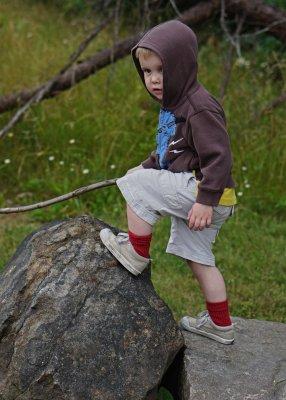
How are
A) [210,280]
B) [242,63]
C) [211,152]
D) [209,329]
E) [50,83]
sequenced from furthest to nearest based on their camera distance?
[242,63]
[50,83]
[209,329]
[210,280]
[211,152]

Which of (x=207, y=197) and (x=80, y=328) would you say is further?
(x=80, y=328)

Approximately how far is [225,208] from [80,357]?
88cm

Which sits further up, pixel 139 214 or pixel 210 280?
pixel 139 214

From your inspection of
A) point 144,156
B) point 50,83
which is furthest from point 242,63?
point 50,83

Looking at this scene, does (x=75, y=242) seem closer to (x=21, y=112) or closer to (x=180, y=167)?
(x=180, y=167)

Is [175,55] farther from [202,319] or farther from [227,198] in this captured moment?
[202,319]

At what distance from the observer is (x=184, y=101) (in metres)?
3.25

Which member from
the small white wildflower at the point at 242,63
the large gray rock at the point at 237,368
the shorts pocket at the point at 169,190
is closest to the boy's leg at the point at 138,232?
the shorts pocket at the point at 169,190

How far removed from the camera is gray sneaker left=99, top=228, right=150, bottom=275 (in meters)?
3.42

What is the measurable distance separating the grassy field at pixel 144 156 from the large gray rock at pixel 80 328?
1.46 metres

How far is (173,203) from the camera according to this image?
3311 millimetres

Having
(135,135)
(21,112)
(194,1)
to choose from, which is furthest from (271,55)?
(21,112)

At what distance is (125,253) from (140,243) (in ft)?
0.33

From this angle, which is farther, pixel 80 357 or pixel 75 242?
pixel 75 242
